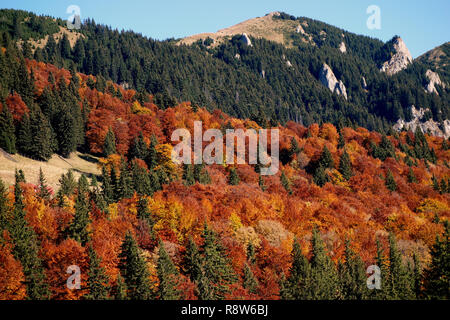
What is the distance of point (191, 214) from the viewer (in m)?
74.8

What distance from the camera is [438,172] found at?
496ft

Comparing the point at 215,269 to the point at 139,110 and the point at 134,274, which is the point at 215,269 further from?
the point at 139,110

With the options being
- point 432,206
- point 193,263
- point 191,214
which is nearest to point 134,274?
point 193,263

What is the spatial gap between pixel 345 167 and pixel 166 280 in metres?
95.1

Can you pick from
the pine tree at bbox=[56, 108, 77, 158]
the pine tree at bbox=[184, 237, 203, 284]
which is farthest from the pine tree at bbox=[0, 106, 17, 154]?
the pine tree at bbox=[184, 237, 203, 284]

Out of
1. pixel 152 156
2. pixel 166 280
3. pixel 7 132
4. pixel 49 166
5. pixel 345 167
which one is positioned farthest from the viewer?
pixel 345 167

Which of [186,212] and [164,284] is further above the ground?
[186,212]

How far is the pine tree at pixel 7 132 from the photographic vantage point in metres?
86.8

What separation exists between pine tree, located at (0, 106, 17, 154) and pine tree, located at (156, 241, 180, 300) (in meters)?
53.9

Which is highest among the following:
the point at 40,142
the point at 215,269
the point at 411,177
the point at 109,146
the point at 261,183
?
the point at 109,146

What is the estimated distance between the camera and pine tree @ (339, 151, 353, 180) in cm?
12875
